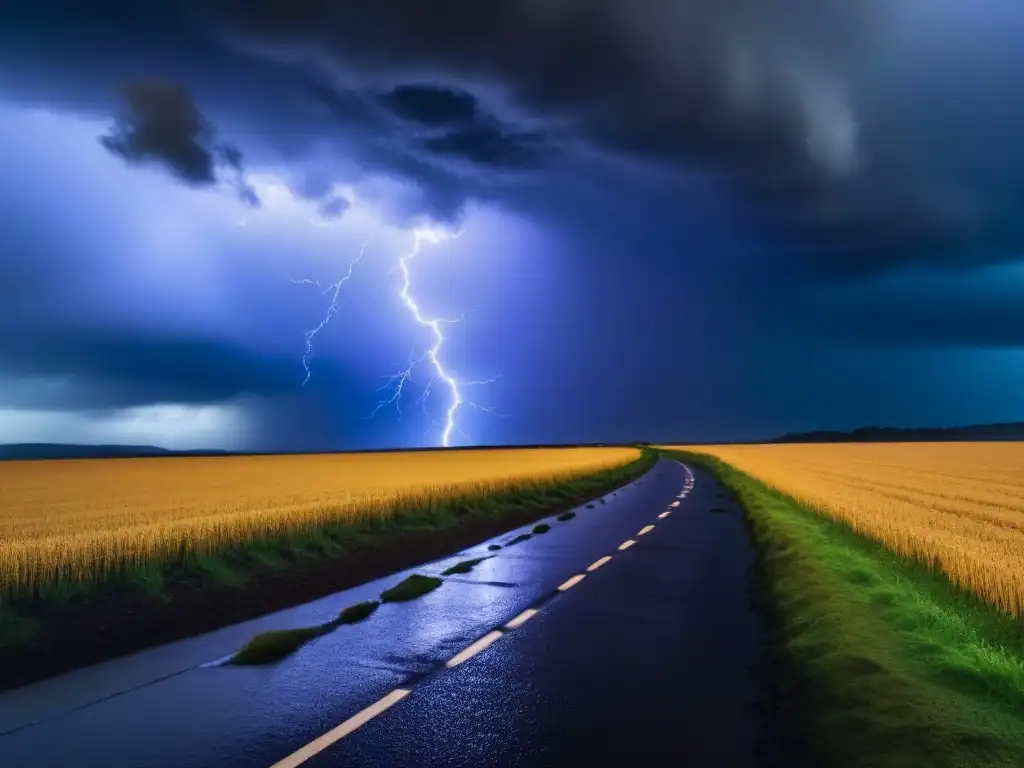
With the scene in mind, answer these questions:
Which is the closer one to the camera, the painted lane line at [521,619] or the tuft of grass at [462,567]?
the painted lane line at [521,619]

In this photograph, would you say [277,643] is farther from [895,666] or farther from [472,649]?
[895,666]

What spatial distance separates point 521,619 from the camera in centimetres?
A: 966

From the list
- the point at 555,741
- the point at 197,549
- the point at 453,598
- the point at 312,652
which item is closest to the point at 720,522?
the point at 453,598

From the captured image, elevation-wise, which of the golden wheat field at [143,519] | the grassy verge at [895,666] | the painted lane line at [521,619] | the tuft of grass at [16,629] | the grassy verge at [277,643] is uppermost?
the golden wheat field at [143,519]

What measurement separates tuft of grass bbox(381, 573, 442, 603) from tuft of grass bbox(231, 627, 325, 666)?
2.25 m

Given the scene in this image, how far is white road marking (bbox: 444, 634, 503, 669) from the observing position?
7645 mm

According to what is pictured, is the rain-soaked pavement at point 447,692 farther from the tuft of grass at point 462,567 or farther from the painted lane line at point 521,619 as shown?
the tuft of grass at point 462,567

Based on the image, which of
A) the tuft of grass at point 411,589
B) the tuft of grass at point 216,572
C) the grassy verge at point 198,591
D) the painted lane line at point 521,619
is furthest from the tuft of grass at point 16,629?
the painted lane line at point 521,619

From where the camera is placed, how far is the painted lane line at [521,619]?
365 inches

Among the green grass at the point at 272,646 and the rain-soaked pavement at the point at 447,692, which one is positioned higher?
the green grass at the point at 272,646

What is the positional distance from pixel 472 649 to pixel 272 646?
2.20m

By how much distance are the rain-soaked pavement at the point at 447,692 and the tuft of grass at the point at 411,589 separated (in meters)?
0.30

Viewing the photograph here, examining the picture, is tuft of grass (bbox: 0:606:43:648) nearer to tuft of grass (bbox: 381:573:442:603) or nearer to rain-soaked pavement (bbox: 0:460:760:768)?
rain-soaked pavement (bbox: 0:460:760:768)

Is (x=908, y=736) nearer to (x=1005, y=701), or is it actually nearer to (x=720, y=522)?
(x=1005, y=701)
